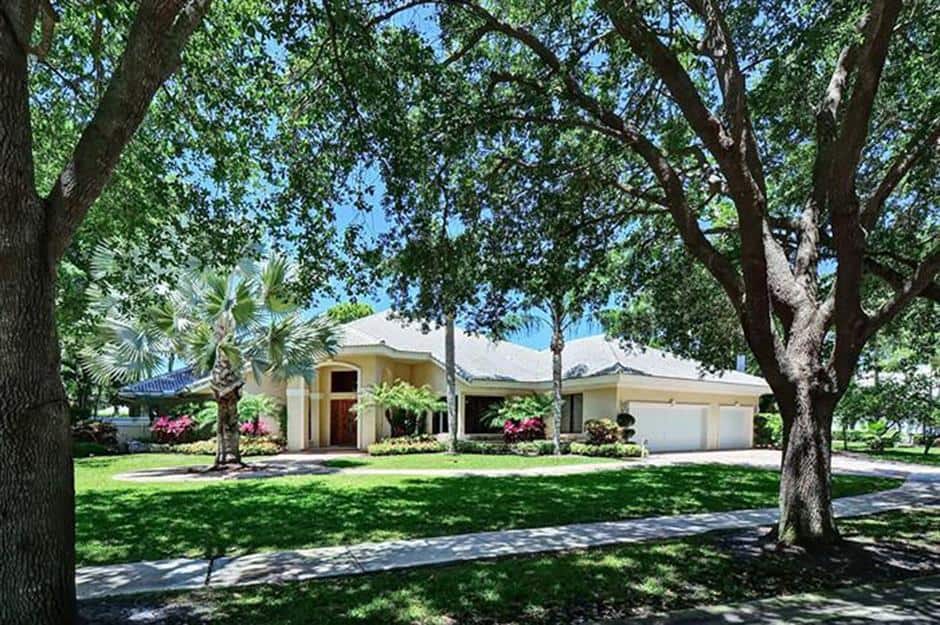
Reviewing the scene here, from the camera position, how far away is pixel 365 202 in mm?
8484

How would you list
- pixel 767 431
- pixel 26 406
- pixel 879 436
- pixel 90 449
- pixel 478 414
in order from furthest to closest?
pixel 767 431, pixel 879 436, pixel 478 414, pixel 90 449, pixel 26 406

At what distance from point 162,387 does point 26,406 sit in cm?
2738

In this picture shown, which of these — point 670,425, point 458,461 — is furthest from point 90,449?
point 670,425

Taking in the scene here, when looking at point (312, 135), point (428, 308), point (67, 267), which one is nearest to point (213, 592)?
point (428, 308)

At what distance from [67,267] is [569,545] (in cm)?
1321

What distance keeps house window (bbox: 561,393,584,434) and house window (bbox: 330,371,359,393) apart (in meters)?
8.84

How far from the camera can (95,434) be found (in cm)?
2320

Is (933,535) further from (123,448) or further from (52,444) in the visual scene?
(123,448)

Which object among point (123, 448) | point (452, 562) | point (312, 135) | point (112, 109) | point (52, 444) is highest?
point (312, 135)

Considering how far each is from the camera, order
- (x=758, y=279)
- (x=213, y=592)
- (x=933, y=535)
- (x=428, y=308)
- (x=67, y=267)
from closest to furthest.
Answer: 1. (x=213, y=592)
2. (x=758, y=279)
3. (x=933, y=535)
4. (x=428, y=308)
5. (x=67, y=267)

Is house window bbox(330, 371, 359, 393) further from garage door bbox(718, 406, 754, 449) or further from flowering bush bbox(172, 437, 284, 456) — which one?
garage door bbox(718, 406, 754, 449)

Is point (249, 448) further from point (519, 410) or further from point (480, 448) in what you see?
point (519, 410)

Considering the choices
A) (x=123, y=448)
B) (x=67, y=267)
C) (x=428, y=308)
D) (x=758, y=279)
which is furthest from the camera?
(x=123, y=448)

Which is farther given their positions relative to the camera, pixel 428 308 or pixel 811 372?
pixel 428 308
